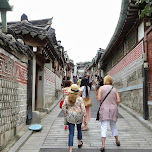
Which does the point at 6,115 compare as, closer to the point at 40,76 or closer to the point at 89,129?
the point at 89,129

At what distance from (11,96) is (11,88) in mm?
240

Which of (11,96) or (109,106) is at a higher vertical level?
(11,96)

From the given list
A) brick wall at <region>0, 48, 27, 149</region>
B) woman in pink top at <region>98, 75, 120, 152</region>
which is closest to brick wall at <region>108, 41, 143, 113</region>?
woman in pink top at <region>98, 75, 120, 152</region>

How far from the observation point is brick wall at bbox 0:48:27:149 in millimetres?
4730

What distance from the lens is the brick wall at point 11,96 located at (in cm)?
473

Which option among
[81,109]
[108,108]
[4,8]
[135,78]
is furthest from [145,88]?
[4,8]

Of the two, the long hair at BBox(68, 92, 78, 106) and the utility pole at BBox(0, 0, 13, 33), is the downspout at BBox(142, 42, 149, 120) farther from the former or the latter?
the utility pole at BBox(0, 0, 13, 33)

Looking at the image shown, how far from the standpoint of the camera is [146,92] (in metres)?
7.64

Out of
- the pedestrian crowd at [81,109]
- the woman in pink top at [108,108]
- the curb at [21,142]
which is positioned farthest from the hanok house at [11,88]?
the woman in pink top at [108,108]

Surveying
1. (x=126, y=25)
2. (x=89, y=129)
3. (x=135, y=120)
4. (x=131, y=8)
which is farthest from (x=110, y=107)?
(x=126, y=25)

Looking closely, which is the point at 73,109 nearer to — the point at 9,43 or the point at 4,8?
the point at 9,43

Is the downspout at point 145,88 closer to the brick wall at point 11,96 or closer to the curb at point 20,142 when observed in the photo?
the curb at point 20,142

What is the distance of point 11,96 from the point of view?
545cm

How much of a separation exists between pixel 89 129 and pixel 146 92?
2.86 m
